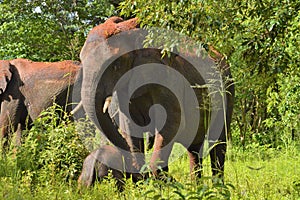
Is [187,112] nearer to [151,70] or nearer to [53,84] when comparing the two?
[151,70]

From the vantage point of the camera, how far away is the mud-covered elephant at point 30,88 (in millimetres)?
10953

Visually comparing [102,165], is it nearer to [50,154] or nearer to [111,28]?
[50,154]

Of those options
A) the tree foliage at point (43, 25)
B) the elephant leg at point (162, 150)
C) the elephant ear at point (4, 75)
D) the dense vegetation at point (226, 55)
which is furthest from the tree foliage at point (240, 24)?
the tree foliage at point (43, 25)

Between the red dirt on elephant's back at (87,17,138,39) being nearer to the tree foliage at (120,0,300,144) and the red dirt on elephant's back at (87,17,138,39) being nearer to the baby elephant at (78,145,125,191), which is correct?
the tree foliage at (120,0,300,144)

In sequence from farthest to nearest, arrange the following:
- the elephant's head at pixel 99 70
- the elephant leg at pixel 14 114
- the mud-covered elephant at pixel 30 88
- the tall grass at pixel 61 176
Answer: the mud-covered elephant at pixel 30 88 → the elephant leg at pixel 14 114 → the elephant's head at pixel 99 70 → the tall grass at pixel 61 176

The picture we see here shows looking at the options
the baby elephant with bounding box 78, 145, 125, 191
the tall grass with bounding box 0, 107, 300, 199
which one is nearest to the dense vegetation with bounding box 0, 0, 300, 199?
the tall grass with bounding box 0, 107, 300, 199

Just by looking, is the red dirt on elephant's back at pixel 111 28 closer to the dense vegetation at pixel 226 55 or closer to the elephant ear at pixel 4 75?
the dense vegetation at pixel 226 55

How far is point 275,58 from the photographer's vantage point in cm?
402

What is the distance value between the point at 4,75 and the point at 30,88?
1.78 ft

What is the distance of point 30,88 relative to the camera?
11.3 meters

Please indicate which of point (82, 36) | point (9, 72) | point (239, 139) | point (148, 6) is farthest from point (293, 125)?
point (82, 36)

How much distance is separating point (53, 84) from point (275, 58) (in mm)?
7520

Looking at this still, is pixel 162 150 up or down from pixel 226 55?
down

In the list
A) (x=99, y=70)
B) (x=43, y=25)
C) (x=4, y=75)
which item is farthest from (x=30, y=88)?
(x=99, y=70)
